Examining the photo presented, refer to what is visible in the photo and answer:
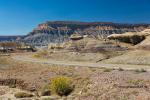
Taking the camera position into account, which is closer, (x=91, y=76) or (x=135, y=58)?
(x=91, y=76)

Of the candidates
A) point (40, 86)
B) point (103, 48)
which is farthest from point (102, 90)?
point (103, 48)

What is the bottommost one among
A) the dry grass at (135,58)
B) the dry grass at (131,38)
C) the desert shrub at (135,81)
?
the dry grass at (135,58)

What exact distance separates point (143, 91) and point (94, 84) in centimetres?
631

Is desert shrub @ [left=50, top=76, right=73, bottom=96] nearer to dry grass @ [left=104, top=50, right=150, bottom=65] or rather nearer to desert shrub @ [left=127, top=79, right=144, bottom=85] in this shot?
desert shrub @ [left=127, top=79, right=144, bottom=85]

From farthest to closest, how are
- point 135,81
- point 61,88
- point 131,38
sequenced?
1. point 131,38
2. point 61,88
3. point 135,81

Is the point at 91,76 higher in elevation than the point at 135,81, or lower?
lower

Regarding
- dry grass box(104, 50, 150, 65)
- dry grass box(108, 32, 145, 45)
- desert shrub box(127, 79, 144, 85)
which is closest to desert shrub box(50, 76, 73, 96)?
desert shrub box(127, 79, 144, 85)

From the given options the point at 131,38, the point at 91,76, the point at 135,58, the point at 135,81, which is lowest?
the point at 135,58

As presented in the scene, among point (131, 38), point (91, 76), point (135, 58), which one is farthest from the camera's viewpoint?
point (131, 38)

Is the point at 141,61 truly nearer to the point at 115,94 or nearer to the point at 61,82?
the point at 61,82

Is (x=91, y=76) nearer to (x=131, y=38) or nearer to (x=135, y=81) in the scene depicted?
(x=135, y=81)

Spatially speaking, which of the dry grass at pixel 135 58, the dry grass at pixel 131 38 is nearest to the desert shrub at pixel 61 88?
the dry grass at pixel 135 58

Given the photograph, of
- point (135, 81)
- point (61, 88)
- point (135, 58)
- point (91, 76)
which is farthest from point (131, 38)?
point (61, 88)

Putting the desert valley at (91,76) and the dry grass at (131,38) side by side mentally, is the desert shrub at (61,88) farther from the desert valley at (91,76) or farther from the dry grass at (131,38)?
the dry grass at (131,38)
